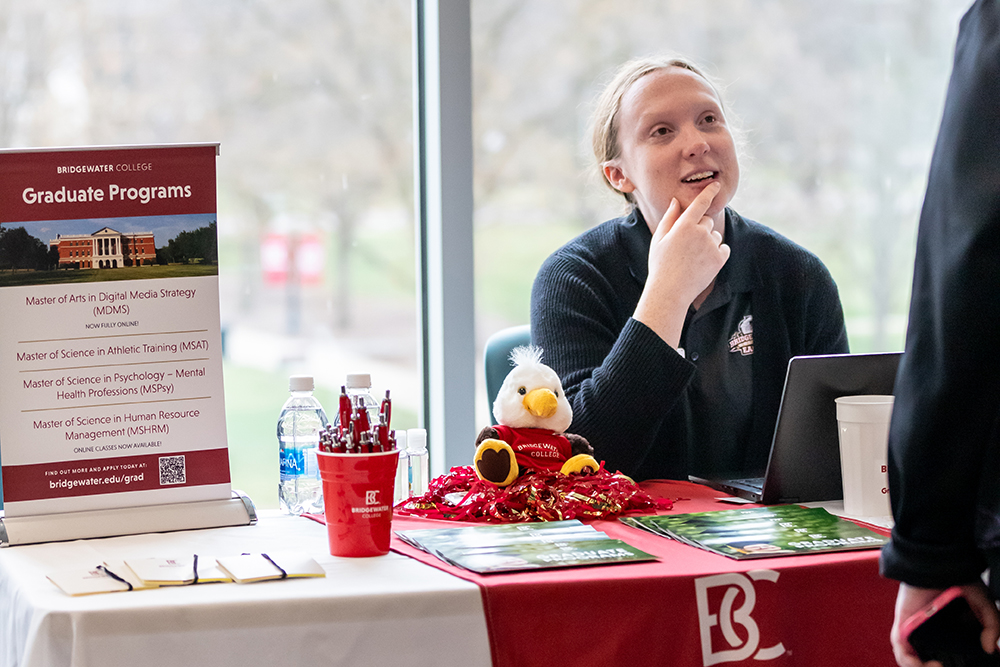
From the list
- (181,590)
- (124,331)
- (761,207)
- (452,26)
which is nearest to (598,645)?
(181,590)

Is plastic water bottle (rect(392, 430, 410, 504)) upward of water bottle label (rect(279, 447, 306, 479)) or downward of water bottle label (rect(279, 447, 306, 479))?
downward

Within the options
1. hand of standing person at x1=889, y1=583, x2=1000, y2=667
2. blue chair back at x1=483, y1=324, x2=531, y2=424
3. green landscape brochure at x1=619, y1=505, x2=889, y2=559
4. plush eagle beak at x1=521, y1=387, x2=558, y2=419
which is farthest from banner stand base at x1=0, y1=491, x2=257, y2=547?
hand of standing person at x1=889, y1=583, x2=1000, y2=667

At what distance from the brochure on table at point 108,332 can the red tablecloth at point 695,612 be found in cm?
44

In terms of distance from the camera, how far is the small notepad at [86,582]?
37.4 inches

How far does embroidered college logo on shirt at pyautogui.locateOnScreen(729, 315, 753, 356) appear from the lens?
1.84m

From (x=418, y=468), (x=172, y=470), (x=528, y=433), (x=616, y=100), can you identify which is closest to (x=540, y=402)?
(x=528, y=433)

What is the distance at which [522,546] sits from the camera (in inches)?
43.0

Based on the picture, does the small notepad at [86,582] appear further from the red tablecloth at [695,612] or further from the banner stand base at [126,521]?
the red tablecloth at [695,612]

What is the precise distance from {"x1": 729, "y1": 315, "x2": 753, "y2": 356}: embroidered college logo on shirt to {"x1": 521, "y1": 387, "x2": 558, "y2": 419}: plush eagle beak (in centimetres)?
65

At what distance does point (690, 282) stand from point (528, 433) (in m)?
0.46

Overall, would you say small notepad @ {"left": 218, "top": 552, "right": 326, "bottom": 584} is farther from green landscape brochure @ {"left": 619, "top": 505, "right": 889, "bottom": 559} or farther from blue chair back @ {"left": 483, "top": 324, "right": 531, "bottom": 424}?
blue chair back @ {"left": 483, "top": 324, "right": 531, "bottom": 424}

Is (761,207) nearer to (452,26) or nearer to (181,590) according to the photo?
(452,26)

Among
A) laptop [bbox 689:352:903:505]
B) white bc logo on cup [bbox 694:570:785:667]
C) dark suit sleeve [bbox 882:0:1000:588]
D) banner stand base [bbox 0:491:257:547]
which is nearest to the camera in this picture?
dark suit sleeve [bbox 882:0:1000:588]

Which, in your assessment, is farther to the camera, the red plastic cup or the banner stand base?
the banner stand base
